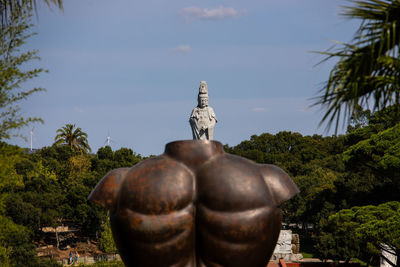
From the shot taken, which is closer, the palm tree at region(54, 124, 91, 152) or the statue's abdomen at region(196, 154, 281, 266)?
the statue's abdomen at region(196, 154, 281, 266)

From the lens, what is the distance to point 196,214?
8.98 metres

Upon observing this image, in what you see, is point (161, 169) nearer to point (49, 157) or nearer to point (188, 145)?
point (188, 145)

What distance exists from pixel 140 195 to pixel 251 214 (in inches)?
66.9

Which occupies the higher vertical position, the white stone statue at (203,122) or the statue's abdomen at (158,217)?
the white stone statue at (203,122)

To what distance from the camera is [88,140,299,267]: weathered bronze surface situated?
28.9 ft

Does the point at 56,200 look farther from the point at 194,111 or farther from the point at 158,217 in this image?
the point at 158,217

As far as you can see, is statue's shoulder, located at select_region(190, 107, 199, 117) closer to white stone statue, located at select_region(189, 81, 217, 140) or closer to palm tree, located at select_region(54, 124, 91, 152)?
white stone statue, located at select_region(189, 81, 217, 140)

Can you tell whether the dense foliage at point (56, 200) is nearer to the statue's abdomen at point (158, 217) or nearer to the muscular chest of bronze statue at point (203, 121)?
the muscular chest of bronze statue at point (203, 121)

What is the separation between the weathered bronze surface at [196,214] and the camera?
28.9 feet

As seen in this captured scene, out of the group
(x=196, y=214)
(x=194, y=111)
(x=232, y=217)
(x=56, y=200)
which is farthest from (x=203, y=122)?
(x=56, y=200)

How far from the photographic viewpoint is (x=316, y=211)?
37875mm

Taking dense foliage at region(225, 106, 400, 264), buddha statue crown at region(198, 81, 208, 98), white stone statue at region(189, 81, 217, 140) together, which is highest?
buddha statue crown at region(198, 81, 208, 98)

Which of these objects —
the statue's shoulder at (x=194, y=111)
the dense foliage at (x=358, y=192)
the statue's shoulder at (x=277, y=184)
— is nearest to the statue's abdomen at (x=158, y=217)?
the statue's shoulder at (x=277, y=184)

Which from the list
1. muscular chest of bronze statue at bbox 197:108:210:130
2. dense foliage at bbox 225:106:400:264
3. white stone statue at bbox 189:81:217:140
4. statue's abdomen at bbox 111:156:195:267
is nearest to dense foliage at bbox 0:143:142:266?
white stone statue at bbox 189:81:217:140
